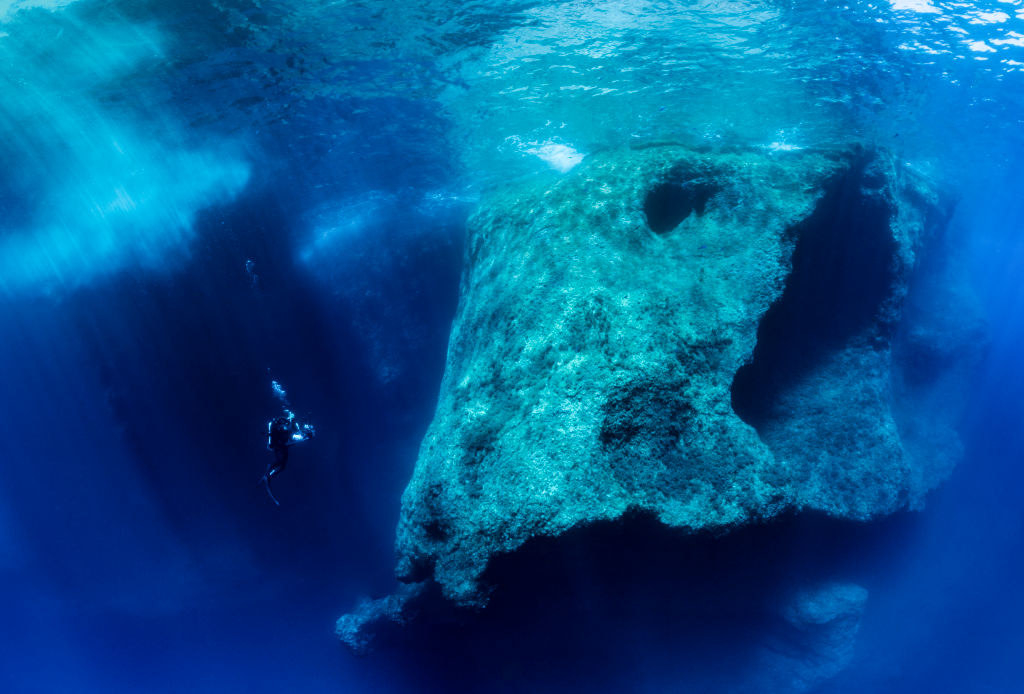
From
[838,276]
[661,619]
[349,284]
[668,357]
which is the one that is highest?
[668,357]

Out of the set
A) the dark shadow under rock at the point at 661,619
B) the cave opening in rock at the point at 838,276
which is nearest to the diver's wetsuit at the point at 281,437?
the dark shadow under rock at the point at 661,619

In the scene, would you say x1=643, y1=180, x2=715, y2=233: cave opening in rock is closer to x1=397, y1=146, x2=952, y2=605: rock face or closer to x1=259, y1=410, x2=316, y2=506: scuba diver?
x1=397, y1=146, x2=952, y2=605: rock face

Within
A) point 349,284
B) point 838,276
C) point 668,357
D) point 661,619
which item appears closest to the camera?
point 668,357

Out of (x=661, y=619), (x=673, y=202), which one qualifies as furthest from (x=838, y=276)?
(x=661, y=619)

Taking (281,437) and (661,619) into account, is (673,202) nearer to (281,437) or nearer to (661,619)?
(281,437)

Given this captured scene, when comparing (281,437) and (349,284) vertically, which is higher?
(281,437)
